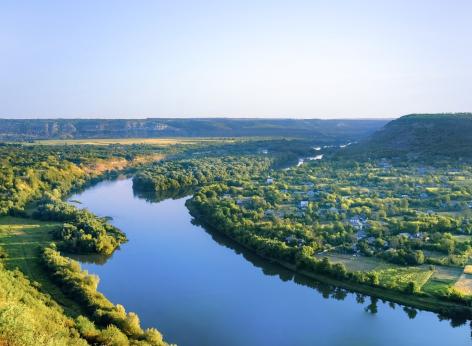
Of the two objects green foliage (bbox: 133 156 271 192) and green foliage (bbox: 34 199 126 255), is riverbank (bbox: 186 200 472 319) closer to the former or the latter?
green foliage (bbox: 34 199 126 255)

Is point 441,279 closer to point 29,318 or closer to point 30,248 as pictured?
point 29,318

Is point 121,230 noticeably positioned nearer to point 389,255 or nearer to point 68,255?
point 68,255

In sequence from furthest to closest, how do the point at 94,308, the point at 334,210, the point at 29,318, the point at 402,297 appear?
1. the point at 334,210
2. the point at 402,297
3. the point at 94,308
4. the point at 29,318

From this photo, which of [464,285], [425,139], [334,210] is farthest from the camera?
[425,139]

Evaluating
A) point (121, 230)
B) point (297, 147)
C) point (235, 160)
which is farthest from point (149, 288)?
point (297, 147)

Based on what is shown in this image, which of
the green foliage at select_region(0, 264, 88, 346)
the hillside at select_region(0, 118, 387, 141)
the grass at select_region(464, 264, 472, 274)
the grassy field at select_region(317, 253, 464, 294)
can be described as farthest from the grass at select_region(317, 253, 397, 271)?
the hillside at select_region(0, 118, 387, 141)

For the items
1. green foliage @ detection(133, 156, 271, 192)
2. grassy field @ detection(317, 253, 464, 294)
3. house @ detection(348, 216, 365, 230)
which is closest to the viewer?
grassy field @ detection(317, 253, 464, 294)

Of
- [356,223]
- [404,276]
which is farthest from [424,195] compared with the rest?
[404,276]
